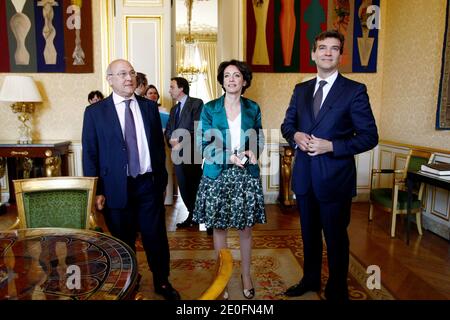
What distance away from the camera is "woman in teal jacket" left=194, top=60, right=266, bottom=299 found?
6.93 feet

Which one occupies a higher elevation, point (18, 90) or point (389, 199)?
point (18, 90)

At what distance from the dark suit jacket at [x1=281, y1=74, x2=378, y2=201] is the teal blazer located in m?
0.29

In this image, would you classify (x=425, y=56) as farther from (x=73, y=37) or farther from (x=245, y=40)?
(x=73, y=37)

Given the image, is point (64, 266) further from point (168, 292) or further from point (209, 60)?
point (209, 60)

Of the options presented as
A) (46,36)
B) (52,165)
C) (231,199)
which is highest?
(46,36)

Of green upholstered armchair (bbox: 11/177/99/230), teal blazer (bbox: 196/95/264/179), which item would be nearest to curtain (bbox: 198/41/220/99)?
teal blazer (bbox: 196/95/264/179)

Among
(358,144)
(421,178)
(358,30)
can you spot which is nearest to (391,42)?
(358,30)

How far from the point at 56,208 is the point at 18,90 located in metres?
3.02

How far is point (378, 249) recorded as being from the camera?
308 cm

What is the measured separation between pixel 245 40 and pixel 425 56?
6.77ft

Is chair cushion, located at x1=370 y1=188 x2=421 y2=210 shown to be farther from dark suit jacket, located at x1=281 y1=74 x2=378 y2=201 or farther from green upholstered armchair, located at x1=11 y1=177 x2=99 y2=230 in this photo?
green upholstered armchair, located at x1=11 y1=177 x2=99 y2=230

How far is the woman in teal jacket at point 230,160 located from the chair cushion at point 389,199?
73.7 inches

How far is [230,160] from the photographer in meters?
2.10

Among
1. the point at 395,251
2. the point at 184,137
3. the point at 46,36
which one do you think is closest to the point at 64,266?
the point at 184,137
